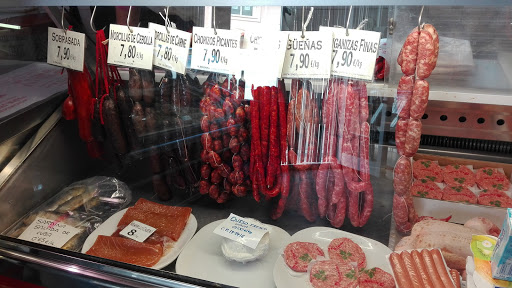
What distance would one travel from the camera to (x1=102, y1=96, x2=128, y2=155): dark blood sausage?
2.20 metres

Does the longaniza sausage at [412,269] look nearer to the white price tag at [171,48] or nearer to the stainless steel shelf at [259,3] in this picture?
the stainless steel shelf at [259,3]

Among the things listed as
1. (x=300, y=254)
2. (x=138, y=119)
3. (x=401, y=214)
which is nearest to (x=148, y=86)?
(x=138, y=119)

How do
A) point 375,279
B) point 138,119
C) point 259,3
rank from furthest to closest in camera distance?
point 138,119 → point 375,279 → point 259,3

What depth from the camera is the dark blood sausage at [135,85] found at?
2.11 m

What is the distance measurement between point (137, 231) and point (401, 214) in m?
1.25

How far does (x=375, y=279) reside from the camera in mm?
1622

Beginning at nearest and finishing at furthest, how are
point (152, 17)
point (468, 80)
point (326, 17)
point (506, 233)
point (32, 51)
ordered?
point (506, 233), point (326, 17), point (152, 17), point (468, 80), point (32, 51)

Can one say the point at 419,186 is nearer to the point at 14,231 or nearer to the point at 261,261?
the point at 261,261

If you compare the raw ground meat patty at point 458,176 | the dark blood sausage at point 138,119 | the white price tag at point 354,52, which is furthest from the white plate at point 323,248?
the dark blood sausage at point 138,119

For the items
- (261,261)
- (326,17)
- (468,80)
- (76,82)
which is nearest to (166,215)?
(261,261)

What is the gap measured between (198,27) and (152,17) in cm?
26

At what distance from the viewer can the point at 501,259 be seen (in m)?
1.16

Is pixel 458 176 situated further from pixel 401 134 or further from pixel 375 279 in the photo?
pixel 375 279

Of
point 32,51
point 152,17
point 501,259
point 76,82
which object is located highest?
point 152,17
